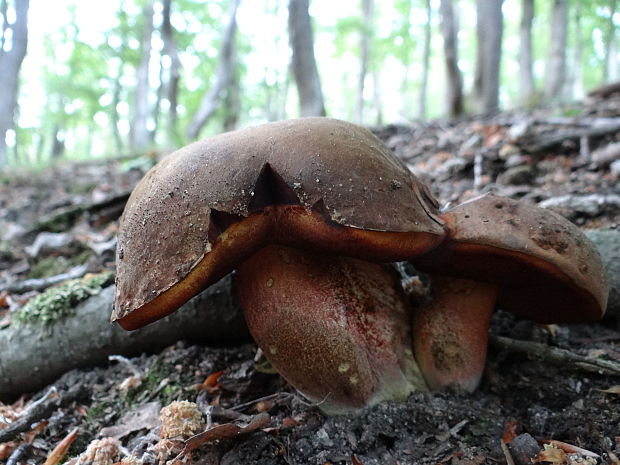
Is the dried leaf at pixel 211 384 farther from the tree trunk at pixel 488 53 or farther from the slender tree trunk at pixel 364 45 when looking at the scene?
the slender tree trunk at pixel 364 45

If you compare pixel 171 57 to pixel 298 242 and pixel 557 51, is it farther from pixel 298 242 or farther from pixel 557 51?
pixel 298 242

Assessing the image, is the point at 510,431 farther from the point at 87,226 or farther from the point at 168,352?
the point at 87,226

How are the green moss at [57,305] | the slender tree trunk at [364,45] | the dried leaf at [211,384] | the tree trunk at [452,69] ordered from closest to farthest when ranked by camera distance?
1. the dried leaf at [211,384]
2. the green moss at [57,305]
3. the tree trunk at [452,69]
4. the slender tree trunk at [364,45]

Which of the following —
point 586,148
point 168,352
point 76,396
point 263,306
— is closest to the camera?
point 263,306

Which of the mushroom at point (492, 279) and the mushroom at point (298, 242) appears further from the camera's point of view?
the mushroom at point (492, 279)

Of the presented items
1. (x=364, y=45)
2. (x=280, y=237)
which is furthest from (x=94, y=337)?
(x=364, y=45)

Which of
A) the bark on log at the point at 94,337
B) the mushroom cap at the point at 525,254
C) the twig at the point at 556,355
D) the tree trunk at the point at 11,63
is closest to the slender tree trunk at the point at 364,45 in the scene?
the tree trunk at the point at 11,63

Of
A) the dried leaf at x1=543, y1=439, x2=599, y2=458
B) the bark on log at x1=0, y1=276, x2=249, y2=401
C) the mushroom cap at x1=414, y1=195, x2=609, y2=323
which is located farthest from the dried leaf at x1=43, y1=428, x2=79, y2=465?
the dried leaf at x1=543, y1=439, x2=599, y2=458

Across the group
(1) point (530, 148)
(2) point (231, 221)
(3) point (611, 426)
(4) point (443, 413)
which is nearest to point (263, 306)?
(2) point (231, 221)
